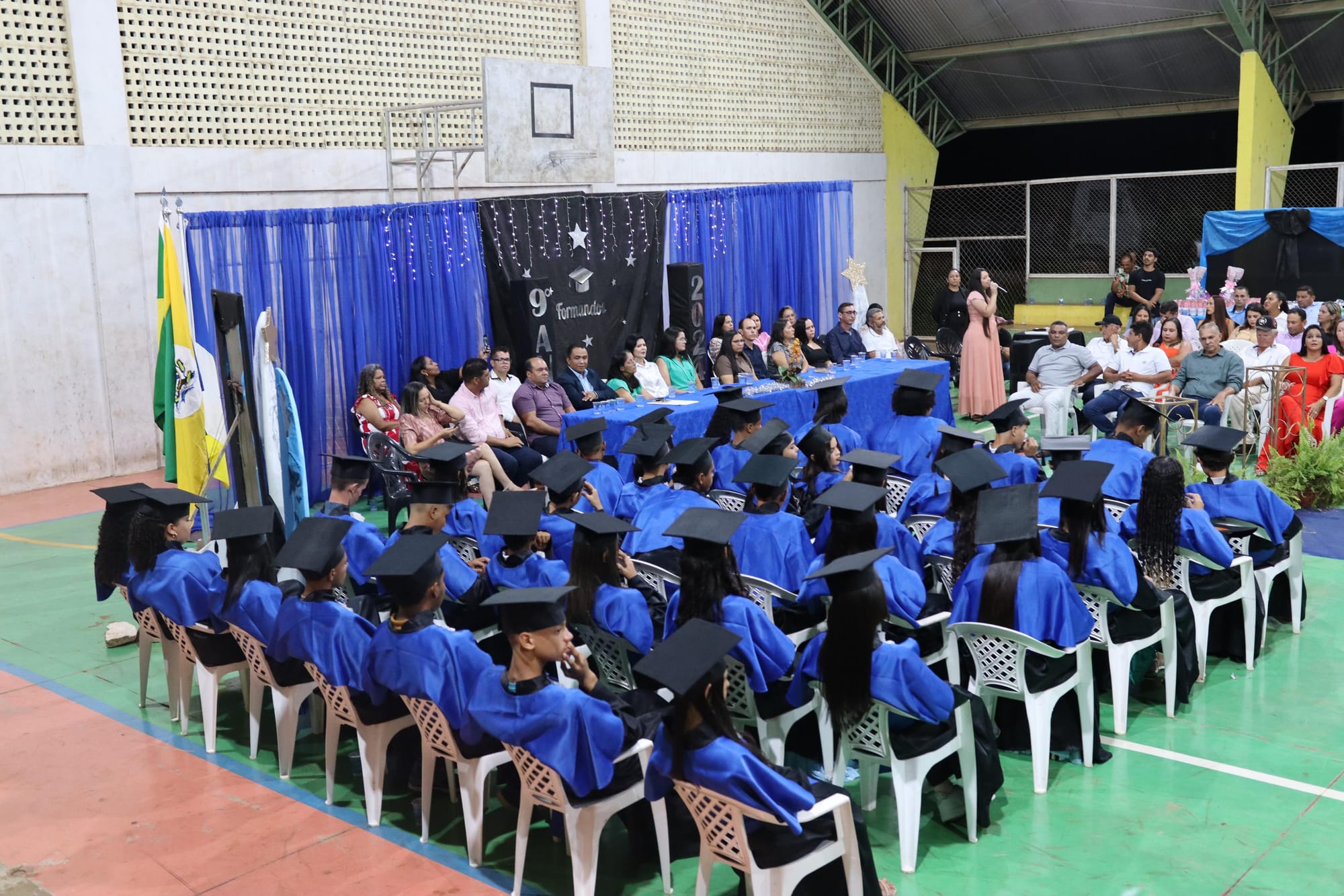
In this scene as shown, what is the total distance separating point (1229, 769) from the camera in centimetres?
521

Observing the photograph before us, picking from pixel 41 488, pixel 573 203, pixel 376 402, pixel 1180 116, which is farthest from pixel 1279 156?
pixel 41 488

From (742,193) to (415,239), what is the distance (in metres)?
4.89

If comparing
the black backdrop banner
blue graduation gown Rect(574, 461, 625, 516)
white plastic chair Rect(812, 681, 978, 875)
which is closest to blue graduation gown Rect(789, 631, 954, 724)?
white plastic chair Rect(812, 681, 978, 875)

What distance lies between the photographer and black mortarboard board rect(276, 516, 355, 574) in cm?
508

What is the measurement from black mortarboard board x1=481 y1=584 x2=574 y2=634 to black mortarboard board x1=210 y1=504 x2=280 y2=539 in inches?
75.5

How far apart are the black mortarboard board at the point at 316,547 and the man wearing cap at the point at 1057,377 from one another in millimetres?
7553

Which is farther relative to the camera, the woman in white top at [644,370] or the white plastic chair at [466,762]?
the woman in white top at [644,370]

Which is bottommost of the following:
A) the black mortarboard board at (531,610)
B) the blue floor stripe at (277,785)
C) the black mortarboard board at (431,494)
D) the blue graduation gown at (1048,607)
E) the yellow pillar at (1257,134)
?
the blue floor stripe at (277,785)

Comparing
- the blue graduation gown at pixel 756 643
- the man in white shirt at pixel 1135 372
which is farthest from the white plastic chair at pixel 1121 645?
the man in white shirt at pixel 1135 372

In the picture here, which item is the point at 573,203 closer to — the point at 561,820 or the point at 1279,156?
the point at 561,820

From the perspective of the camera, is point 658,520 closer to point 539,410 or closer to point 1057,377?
point 539,410

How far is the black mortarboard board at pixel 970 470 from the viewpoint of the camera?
5.88 meters

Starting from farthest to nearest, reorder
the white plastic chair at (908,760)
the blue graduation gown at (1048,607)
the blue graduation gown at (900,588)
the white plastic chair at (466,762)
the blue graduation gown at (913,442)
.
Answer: the blue graduation gown at (913,442)
the blue graduation gown at (900,588)
the blue graduation gown at (1048,607)
the white plastic chair at (466,762)
the white plastic chair at (908,760)

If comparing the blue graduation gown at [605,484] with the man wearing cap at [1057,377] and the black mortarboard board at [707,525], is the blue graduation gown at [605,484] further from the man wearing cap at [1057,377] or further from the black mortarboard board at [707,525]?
the man wearing cap at [1057,377]
